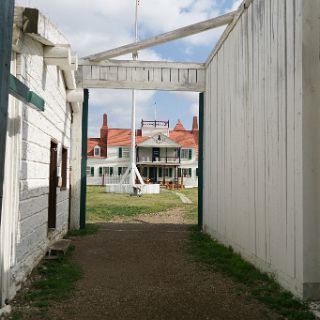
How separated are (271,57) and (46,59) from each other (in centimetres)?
353

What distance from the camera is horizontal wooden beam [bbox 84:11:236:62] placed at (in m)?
8.63

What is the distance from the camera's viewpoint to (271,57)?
18.9ft

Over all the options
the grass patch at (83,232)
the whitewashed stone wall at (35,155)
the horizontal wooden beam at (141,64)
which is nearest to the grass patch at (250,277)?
the grass patch at (83,232)

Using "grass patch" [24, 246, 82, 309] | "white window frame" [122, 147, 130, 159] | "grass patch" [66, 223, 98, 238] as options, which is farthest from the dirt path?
"white window frame" [122, 147, 130, 159]

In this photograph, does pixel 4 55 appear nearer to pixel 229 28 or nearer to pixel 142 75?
pixel 229 28

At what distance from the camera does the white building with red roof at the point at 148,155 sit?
44.4 m

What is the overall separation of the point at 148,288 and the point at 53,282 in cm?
129

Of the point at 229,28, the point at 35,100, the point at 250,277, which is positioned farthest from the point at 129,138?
the point at 35,100

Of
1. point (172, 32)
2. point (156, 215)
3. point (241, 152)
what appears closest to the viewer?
point (241, 152)

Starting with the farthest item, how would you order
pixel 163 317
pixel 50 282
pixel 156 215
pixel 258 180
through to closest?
pixel 156 215 < pixel 258 180 < pixel 50 282 < pixel 163 317

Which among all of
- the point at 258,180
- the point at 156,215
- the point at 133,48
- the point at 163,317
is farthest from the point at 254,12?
the point at 156,215

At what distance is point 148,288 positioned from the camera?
5312 mm

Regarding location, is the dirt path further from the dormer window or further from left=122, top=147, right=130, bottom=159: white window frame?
the dormer window

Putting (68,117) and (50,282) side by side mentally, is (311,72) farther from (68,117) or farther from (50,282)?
(68,117)
